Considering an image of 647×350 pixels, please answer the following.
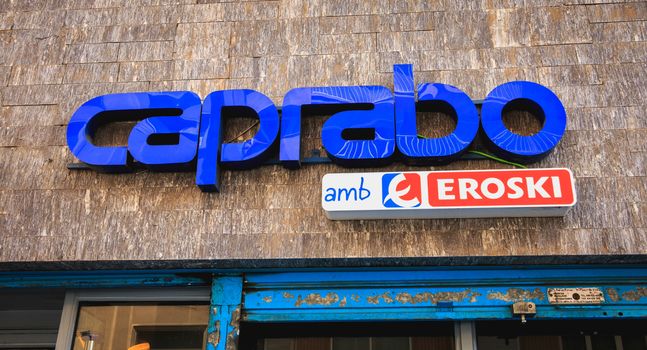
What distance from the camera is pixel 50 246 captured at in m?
4.48

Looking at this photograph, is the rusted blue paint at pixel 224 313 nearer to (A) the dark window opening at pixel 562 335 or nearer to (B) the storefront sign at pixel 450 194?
(B) the storefront sign at pixel 450 194

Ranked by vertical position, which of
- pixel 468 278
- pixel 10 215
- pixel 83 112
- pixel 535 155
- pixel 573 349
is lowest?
pixel 573 349

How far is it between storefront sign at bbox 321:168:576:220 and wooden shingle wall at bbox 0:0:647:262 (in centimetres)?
14

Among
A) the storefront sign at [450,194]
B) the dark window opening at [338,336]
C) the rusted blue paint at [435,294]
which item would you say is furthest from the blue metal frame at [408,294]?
the storefront sign at [450,194]

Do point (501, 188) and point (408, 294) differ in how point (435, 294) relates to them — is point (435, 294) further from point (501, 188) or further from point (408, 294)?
point (501, 188)

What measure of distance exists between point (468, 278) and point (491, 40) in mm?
1940

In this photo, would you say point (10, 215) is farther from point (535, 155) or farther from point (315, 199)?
point (535, 155)

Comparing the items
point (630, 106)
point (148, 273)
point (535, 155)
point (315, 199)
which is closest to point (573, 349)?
point (535, 155)

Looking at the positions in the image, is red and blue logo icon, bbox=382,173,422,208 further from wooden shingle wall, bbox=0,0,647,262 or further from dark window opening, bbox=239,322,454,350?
dark window opening, bbox=239,322,454,350

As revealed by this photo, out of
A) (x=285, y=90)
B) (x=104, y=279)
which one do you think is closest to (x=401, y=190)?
(x=285, y=90)

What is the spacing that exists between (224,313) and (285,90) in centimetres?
181

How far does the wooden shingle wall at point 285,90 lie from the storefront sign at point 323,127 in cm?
19

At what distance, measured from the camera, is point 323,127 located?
4.47 metres

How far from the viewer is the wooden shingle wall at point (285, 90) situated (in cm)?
426
